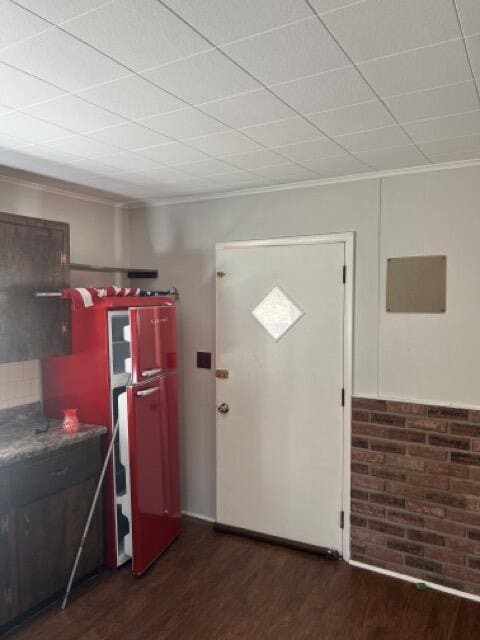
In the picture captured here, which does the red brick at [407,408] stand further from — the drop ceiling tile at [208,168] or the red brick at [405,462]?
the drop ceiling tile at [208,168]

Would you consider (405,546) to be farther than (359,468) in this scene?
No

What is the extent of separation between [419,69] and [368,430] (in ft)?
6.81

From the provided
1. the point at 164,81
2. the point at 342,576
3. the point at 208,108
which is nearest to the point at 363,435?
the point at 342,576

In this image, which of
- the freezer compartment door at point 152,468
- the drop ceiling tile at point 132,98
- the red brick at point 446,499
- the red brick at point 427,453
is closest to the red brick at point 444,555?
the red brick at point 446,499

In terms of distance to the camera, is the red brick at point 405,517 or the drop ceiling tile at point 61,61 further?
the red brick at point 405,517

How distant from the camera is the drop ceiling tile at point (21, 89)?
155 centimetres

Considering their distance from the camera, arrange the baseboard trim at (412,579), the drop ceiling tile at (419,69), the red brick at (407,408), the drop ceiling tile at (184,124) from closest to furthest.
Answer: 1. the drop ceiling tile at (419,69)
2. the drop ceiling tile at (184,124)
3. the baseboard trim at (412,579)
4. the red brick at (407,408)

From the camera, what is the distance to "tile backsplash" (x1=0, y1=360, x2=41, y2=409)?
289 centimetres

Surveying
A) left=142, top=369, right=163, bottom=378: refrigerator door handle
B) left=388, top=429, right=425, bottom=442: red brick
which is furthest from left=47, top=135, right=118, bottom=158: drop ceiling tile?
left=388, top=429, right=425, bottom=442: red brick

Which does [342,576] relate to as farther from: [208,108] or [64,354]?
[208,108]

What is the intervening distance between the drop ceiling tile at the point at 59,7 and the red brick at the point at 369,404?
246 centimetres

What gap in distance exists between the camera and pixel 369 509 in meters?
2.93

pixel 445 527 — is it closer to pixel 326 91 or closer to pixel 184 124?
pixel 326 91

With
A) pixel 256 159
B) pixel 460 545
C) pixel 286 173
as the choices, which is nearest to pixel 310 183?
pixel 286 173
